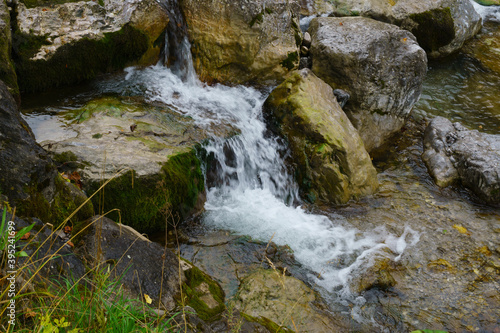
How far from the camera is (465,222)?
18.8 ft

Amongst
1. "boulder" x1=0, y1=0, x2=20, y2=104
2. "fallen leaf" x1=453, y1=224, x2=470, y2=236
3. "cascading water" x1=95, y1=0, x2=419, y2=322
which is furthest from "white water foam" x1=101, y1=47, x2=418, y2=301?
"boulder" x1=0, y1=0, x2=20, y2=104

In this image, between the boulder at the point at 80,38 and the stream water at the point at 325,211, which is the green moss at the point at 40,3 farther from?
the stream water at the point at 325,211

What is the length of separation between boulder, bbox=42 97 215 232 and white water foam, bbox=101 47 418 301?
417 millimetres

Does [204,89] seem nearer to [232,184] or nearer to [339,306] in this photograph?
[232,184]

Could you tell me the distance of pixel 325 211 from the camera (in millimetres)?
5797

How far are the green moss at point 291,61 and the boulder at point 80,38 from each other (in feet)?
7.87

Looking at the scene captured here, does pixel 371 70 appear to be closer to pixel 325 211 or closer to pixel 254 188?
pixel 325 211

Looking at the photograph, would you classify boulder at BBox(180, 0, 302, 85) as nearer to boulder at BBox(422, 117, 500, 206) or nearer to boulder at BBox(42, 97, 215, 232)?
boulder at BBox(42, 97, 215, 232)

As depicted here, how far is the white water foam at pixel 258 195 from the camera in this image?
493cm

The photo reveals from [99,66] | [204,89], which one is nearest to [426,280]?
[204,89]

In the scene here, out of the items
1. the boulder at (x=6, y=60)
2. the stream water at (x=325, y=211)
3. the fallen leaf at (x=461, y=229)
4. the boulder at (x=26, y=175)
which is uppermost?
the boulder at (x=6, y=60)

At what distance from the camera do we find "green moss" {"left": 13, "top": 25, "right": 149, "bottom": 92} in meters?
5.44

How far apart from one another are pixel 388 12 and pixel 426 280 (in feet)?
25.7

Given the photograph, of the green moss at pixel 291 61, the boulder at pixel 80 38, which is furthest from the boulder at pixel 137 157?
the green moss at pixel 291 61
